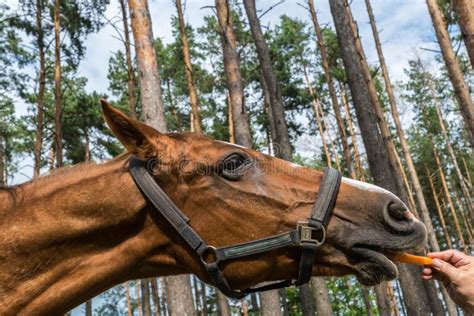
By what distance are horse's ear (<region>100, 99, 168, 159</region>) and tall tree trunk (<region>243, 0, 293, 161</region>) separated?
9214 millimetres

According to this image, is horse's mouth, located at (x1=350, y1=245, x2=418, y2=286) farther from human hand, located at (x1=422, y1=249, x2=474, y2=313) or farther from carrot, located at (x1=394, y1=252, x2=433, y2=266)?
human hand, located at (x1=422, y1=249, x2=474, y2=313)

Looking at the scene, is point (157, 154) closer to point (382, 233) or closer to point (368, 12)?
point (382, 233)

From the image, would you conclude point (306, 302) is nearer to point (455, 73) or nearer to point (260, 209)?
point (455, 73)

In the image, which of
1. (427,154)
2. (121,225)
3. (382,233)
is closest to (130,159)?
(121,225)

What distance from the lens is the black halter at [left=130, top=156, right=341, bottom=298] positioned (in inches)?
108

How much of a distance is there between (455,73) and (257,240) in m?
10.2

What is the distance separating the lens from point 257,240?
2787mm

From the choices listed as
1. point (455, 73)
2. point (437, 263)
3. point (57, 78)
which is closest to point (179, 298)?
point (437, 263)

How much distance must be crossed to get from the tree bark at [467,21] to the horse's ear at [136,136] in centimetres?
653

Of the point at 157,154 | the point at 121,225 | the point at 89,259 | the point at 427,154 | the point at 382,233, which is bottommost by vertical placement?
the point at 382,233

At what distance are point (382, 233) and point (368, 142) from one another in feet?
25.1

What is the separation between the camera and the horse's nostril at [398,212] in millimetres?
2705

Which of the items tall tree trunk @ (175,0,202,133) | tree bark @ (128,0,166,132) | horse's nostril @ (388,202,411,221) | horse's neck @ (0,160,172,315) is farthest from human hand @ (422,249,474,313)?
tall tree trunk @ (175,0,202,133)

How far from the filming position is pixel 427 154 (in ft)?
131
